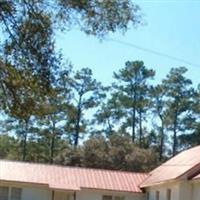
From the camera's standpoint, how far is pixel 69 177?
37.8 m

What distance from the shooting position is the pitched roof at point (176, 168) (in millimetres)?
30822

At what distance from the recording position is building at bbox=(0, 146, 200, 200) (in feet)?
116

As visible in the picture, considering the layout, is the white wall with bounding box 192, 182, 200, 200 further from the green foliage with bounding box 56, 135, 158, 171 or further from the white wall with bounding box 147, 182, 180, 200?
the green foliage with bounding box 56, 135, 158, 171

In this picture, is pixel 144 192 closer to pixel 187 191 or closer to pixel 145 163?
pixel 187 191

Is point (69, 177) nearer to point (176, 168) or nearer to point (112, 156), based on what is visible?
point (176, 168)

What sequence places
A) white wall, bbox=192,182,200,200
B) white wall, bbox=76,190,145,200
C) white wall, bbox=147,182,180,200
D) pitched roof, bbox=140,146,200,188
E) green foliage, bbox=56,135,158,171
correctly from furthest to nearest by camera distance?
1. green foliage, bbox=56,135,158,171
2. white wall, bbox=76,190,145,200
3. pitched roof, bbox=140,146,200,188
4. white wall, bbox=147,182,180,200
5. white wall, bbox=192,182,200,200

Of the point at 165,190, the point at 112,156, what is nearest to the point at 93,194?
the point at 165,190

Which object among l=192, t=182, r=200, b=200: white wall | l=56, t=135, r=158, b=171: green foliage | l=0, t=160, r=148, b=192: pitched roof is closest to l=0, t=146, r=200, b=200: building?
l=0, t=160, r=148, b=192: pitched roof

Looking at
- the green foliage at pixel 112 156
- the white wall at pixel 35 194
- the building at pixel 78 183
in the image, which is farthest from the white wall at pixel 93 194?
the green foliage at pixel 112 156

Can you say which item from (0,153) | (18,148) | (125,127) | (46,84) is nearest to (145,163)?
(125,127)

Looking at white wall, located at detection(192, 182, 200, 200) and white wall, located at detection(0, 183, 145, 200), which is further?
white wall, located at detection(0, 183, 145, 200)

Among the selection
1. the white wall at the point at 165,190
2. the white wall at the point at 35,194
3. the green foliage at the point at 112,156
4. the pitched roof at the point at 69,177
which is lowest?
the white wall at the point at 35,194

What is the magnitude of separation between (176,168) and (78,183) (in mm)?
6633

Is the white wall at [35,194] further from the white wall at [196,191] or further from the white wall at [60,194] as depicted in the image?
the white wall at [196,191]
